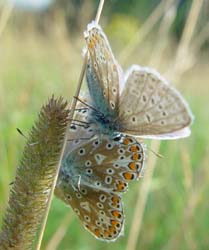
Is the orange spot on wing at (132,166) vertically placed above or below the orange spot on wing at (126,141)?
below

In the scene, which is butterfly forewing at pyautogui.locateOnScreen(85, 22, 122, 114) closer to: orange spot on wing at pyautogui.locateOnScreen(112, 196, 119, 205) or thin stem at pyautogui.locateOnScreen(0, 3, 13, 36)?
orange spot on wing at pyautogui.locateOnScreen(112, 196, 119, 205)

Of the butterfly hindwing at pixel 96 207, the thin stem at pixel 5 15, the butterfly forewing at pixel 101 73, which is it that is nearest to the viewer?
the butterfly forewing at pixel 101 73

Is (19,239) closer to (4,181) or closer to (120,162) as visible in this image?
(120,162)

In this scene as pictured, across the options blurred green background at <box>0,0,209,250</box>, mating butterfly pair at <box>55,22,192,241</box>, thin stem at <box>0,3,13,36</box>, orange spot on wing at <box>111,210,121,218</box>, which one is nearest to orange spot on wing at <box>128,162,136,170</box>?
mating butterfly pair at <box>55,22,192,241</box>

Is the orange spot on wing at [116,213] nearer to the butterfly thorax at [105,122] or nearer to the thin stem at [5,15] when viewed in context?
the butterfly thorax at [105,122]

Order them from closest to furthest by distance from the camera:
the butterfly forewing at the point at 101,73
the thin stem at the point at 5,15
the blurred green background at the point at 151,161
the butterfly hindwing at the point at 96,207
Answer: the butterfly forewing at the point at 101,73
the butterfly hindwing at the point at 96,207
the thin stem at the point at 5,15
the blurred green background at the point at 151,161

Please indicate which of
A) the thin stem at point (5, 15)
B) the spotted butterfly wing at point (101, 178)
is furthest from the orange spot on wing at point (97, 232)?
the thin stem at point (5, 15)

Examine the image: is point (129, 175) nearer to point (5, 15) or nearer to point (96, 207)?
→ point (96, 207)
